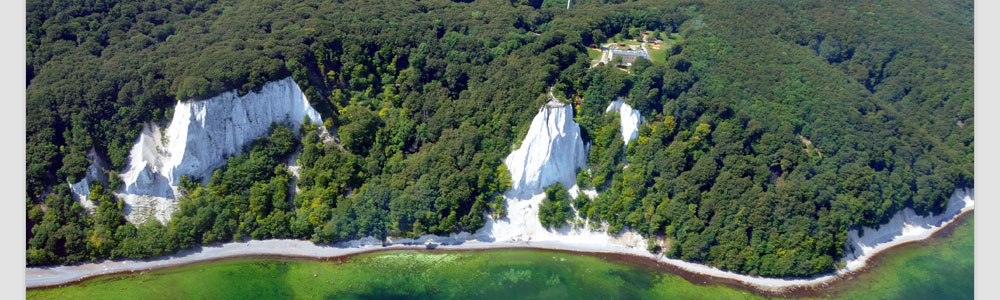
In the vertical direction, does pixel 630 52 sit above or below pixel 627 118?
above

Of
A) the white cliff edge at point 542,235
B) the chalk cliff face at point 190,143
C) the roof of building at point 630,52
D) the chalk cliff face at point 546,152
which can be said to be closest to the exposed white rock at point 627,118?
the chalk cliff face at point 546,152

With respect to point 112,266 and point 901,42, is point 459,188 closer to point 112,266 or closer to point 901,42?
point 112,266

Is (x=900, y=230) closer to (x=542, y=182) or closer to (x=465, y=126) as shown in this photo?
(x=542, y=182)

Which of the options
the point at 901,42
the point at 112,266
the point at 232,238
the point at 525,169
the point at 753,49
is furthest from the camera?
the point at 901,42

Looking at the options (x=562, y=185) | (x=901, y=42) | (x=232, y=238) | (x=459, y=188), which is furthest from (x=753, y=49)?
(x=232, y=238)

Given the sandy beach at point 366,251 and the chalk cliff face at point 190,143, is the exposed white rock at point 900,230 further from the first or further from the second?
the chalk cliff face at point 190,143

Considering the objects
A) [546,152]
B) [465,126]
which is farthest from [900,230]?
[465,126]

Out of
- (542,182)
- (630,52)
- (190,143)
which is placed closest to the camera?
(190,143)
